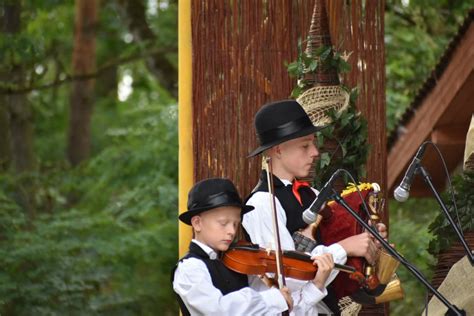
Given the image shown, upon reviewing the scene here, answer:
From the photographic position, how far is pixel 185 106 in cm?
666

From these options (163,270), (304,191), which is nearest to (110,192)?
(163,270)

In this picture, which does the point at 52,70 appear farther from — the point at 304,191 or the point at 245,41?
the point at 304,191

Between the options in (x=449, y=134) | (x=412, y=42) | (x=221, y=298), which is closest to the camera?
(x=221, y=298)

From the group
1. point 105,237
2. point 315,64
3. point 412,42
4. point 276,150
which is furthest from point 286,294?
point 412,42

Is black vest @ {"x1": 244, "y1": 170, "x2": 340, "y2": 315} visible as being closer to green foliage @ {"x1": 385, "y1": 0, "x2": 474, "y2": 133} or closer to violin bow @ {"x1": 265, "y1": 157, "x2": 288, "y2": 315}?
violin bow @ {"x1": 265, "y1": 157, "x2": 288, "y2": 315}

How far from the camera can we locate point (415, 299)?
35.0ft

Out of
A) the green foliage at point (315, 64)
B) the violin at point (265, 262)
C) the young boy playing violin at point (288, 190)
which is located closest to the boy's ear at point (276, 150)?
the young boy playing violin at point (288, 190)

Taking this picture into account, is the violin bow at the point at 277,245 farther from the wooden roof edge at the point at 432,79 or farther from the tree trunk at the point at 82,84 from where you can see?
the tree trunk at the point at 82,84

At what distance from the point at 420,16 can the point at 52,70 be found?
906 cm

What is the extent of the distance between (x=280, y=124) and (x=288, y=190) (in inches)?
11.3

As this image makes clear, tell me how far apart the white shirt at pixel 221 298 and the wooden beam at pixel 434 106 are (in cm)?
351

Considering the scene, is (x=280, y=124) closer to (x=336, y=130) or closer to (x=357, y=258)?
(x=357, y=258)

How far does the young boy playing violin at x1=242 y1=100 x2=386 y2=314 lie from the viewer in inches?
207

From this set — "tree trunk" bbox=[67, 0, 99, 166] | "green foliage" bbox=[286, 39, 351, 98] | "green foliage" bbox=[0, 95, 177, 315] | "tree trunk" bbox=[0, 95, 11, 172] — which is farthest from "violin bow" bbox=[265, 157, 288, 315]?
"tree trunk" bbox=[67, 0, 99, 166]
